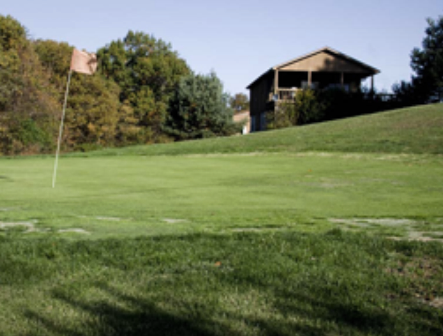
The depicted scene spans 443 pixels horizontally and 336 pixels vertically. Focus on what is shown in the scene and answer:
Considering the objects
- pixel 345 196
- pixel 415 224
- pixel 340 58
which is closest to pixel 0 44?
pixel 340 58

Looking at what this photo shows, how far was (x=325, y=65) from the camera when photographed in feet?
150

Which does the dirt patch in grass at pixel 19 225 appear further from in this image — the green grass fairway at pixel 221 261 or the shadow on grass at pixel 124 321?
the shadow on grass at pixel 124 321

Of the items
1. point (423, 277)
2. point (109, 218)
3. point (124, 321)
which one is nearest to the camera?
point (124, 321)

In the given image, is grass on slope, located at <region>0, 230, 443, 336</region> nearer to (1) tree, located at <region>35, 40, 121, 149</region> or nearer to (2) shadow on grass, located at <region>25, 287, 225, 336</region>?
(2) shadow on grass, located at <region>25, 287, 225, 336</region>

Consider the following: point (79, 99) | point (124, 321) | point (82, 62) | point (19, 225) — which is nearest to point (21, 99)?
point (79, 99)

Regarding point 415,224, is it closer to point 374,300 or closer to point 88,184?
point 374,300

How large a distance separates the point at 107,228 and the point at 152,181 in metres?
5.71

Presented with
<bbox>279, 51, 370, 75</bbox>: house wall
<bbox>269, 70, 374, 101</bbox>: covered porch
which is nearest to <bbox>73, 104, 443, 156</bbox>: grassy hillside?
<bbox>279, 51, 370, 75</bbox>: house wall

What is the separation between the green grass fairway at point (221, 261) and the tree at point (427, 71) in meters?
40.5

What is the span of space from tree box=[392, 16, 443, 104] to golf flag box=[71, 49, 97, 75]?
38.0 m

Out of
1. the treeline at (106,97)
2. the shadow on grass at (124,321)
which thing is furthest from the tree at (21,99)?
the shadow on grass at (124,321)

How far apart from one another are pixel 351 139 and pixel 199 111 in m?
26.3

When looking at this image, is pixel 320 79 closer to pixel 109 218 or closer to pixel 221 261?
pixel 109 218

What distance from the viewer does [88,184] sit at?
1138 centimetres
